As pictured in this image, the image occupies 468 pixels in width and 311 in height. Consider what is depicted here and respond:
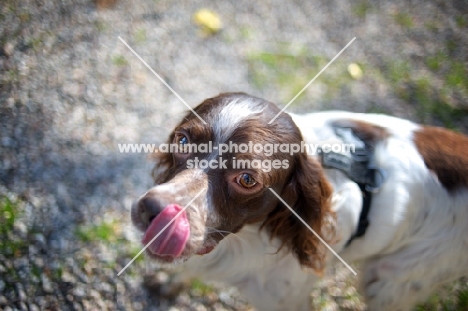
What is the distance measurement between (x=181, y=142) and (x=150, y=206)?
467 millimetres

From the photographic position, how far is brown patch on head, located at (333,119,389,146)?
2.70 metres

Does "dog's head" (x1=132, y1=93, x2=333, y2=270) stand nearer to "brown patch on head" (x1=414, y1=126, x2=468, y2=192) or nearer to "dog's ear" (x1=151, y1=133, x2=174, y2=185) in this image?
"dog's ear" (x1=151, y1=133, x2=174, y2=185)

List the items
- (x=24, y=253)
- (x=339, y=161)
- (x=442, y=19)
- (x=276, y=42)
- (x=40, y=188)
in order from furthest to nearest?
(x=442, y=19)
(x=276, y=42)
(x=40, y=188)
(x=24, y=253)
(x=339, y=161)

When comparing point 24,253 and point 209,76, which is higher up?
point 209,76

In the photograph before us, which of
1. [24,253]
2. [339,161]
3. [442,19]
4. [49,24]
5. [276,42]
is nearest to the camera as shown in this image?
[339,161]

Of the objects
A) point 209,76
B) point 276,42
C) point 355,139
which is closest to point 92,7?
point 209,76

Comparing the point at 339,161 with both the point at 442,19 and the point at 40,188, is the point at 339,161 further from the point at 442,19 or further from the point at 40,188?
the point at 442,19

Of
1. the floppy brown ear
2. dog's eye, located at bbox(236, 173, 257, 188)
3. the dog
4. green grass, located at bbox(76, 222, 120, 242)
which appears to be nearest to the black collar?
the dog

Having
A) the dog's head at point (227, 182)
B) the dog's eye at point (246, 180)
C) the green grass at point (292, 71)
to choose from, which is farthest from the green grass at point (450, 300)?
the dog's eye at point (246, 180)

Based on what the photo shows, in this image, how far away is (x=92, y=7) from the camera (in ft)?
15.3

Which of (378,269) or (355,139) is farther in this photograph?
(378,269)

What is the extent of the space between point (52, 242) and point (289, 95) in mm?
2502

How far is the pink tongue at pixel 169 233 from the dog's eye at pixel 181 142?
39 centimetres

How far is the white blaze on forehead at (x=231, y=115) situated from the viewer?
7.41 feet
